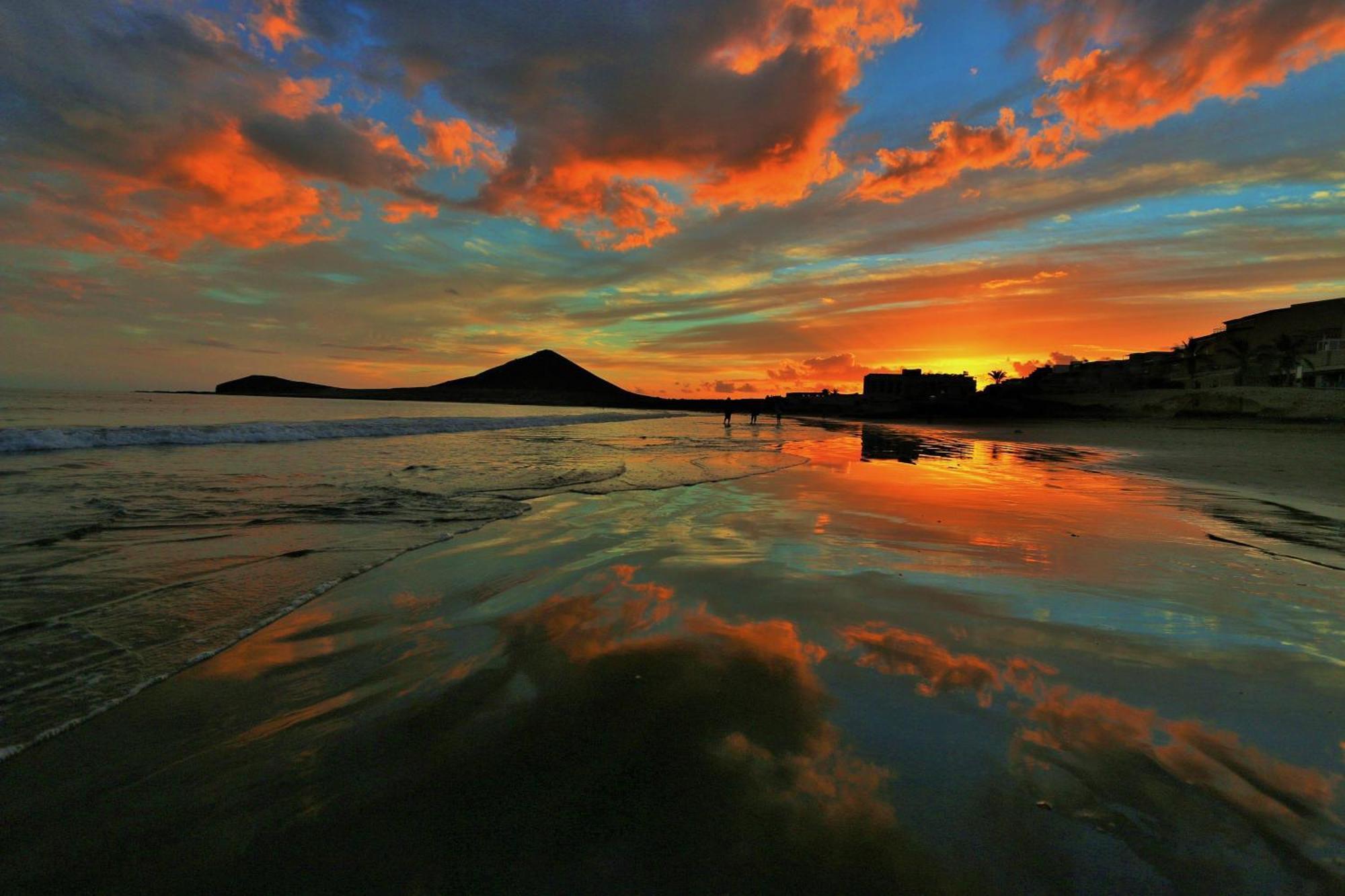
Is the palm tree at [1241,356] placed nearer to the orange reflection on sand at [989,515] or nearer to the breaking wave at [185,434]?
the orange reflection on sand at [989,515]

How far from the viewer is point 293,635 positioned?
4.23 m

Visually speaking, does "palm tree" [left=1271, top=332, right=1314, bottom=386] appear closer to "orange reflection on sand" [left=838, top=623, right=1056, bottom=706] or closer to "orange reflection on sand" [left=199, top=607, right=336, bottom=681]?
"orange reflection on sand" [left=838, top=623, right=1056, bottom=706]

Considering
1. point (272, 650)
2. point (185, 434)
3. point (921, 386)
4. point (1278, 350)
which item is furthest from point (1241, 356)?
point (185, 434)

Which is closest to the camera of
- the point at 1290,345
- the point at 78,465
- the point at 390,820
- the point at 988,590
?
the point at 390,820

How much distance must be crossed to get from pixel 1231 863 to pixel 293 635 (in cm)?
555

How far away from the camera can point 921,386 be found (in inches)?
3556

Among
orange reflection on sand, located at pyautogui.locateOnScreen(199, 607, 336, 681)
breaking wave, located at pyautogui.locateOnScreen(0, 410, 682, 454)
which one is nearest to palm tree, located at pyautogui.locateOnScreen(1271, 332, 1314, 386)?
breaking wave, located at pyautogui.locateOnScreen(0, 410, 682, 454)

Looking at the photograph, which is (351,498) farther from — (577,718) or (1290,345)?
(1290,345)

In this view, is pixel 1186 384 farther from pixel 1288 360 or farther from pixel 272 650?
pixel 272 650

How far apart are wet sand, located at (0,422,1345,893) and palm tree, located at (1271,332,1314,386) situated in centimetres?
7626

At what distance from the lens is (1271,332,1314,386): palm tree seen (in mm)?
55250

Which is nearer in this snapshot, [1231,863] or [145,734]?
[1231,863]

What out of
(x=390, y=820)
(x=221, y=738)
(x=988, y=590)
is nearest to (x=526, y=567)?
(x=221, y=738)

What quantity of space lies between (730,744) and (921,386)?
97659 millimetres
